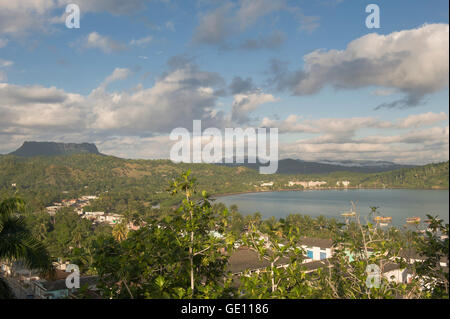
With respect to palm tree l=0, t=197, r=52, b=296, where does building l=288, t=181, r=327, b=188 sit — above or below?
below

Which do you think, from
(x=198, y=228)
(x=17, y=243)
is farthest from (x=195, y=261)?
(x=17, y=243)

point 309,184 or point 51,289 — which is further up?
point 309,184

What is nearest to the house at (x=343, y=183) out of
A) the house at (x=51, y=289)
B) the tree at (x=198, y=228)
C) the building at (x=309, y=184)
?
the building at (x=309, y=184)

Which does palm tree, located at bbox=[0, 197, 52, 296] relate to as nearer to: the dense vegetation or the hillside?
the dense vegetation

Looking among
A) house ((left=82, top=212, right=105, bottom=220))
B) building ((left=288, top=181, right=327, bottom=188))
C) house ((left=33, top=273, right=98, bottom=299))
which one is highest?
building ((left=288, top=181, right=327, bottom=188))

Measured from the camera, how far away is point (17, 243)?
5.98 m

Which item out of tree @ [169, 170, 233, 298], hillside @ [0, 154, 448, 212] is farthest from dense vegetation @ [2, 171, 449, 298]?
hillside @ [0, 154, 448, 212]

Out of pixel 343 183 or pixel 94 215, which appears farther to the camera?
pixel 343 183

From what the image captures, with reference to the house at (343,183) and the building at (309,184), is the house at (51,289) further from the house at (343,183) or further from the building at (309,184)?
the building at (309,184)

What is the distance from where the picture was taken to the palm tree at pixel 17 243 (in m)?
5.92

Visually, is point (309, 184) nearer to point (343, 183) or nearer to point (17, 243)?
point (343, 183)

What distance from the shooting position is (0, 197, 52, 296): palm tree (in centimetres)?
592
